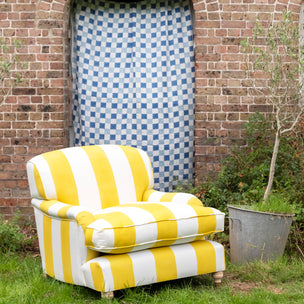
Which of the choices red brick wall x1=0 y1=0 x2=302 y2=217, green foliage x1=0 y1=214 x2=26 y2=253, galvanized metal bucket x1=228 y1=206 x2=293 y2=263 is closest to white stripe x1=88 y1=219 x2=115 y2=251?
galvanized metal bucket x1=228 y1=206 x2=293 y2=263

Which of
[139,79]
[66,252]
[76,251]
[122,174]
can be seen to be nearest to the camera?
[76,251]

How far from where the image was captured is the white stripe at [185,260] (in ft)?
10.4

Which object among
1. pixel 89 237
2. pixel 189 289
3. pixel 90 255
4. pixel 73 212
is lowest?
pixel 189 289

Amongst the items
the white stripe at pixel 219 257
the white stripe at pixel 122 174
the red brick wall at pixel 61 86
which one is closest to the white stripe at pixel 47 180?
the white stripe at pixel 122 174

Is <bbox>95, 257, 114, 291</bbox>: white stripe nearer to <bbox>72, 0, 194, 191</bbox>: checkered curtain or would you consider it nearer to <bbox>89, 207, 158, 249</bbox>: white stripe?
<bbox>89, 207, 158, 249</bbox>: white stripe

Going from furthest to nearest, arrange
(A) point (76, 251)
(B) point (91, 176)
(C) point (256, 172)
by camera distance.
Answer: (C) point (256, 172)
(B) point (91, 176)
(A) point (76, 251)

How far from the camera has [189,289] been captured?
3168 millimetres

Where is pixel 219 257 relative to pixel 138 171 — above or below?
below

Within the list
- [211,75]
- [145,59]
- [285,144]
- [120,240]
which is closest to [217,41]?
[211,75]

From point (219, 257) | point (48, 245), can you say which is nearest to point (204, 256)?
point (219, 257)

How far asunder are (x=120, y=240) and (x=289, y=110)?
2752 mm

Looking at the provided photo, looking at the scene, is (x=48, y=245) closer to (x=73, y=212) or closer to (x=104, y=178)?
(x=73, y=212)

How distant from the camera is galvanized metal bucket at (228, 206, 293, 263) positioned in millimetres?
3732

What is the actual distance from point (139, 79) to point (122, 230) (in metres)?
2.53
